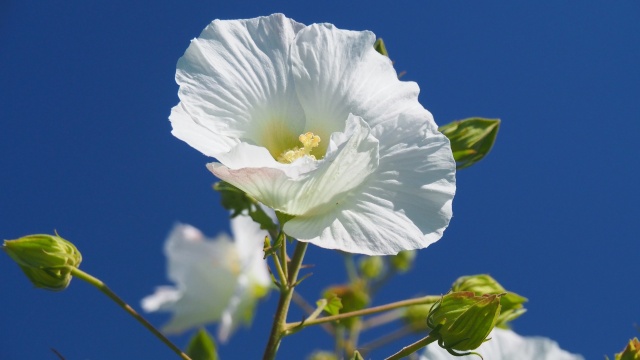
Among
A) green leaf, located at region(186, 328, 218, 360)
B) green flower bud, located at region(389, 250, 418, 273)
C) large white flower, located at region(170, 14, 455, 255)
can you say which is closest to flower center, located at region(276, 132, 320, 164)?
large white flower, located at region(170, 14, 455, 255)

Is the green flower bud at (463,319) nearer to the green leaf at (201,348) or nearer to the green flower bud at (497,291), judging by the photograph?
the green flower bud at (497,291)

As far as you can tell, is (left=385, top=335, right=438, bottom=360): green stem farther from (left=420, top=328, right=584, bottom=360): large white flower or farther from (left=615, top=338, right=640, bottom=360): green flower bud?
(left=615, top=338, right=640, bottom=360): green flower bud

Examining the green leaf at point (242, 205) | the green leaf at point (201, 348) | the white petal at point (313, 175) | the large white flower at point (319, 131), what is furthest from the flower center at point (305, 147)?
the green leaf at point (201, 348)

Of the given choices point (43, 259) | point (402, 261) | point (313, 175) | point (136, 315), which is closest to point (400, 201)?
point (313, 175)

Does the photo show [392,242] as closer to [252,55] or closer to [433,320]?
[433,320]

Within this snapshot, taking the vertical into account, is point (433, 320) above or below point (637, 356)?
above

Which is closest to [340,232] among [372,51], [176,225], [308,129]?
[308,129]

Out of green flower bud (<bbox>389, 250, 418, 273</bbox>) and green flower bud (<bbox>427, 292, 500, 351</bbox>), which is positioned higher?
green flower bud (<bbox>389, 250, 418, 273</bbox>)

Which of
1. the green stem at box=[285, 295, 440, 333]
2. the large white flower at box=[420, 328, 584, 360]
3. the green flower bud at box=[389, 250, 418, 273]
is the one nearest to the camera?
the green stem at box=[285, 295, 440, 333]
